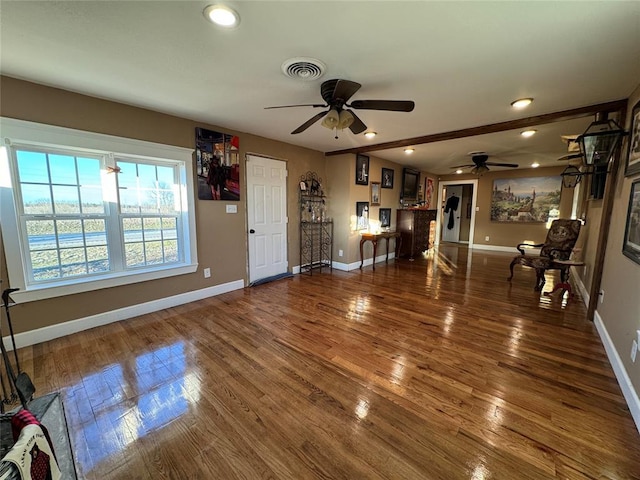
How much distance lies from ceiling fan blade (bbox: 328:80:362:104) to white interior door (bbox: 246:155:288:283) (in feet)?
7.04

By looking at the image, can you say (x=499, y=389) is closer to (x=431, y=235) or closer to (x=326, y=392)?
(x=326, y=392)

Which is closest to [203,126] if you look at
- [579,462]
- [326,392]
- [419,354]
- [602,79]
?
[326,392]

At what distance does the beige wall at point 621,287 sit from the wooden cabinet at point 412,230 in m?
3.60

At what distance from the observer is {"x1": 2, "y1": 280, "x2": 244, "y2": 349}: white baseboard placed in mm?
2424

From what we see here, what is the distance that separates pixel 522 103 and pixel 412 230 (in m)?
3.76

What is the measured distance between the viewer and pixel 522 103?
8.79 feet

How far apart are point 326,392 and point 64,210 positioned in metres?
3.00

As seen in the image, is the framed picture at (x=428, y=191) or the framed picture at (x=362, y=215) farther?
the framed picture at (x=428, y=191)

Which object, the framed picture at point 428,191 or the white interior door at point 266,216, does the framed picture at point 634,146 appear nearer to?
the white interior door at point 266,216

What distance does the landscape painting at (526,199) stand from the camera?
6.63m

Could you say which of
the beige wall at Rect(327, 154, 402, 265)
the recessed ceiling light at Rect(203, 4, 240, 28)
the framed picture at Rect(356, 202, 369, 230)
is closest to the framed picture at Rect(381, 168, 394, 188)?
the beige wall at Rect(327, 154, 402, 265)

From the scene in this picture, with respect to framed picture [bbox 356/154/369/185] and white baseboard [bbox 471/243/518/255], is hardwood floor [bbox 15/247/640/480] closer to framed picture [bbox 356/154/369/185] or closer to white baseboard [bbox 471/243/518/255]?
framed picture [bbox 356/154/369/185]

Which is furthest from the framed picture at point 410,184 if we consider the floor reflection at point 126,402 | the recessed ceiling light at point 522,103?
the floor reflection at point 126,402

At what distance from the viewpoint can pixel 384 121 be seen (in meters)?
3.31
